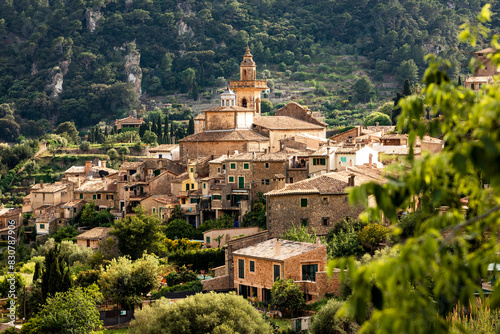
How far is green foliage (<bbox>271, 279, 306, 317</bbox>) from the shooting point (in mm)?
25828

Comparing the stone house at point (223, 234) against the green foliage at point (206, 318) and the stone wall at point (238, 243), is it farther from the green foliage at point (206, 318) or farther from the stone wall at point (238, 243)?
the green foliage at point (206, 318)

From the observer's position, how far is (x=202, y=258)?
109 feet

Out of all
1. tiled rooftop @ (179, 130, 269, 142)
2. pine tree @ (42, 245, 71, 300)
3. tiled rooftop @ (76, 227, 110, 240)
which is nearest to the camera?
pine tree @ (42, 245, 71, 300)

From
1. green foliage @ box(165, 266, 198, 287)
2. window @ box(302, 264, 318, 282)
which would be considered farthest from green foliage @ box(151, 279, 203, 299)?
window @ box(302, 264, 318, 282)

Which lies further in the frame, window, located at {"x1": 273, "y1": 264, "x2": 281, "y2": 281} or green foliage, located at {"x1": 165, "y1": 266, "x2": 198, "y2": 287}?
green foliage, located at {"x1": 165, "y1": 266, "x2": 198, "y2": 287}

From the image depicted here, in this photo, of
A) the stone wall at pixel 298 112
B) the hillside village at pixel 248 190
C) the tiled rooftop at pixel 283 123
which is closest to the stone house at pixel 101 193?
the hillside village at pixel 248 190

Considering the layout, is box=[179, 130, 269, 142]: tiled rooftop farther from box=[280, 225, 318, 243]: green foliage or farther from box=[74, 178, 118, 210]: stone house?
box=[280, 225, 318, 243]: green foliage

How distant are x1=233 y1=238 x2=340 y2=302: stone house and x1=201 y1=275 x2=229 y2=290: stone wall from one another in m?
0.63

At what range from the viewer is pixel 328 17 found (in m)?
132

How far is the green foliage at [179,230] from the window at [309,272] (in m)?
10.5

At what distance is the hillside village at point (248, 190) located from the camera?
95.3 ft

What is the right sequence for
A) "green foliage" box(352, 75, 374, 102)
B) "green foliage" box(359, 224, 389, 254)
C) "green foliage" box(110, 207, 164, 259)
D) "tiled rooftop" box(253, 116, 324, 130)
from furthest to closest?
"green foliage" box(352, 75, 374, 102) → "tiled rooftop" box(253, 116, 324, 130) → "green foliage" box(110, 207, 164, 259) → "green foliage" box(359, 224, 389, 254)

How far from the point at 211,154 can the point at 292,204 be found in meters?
14.0

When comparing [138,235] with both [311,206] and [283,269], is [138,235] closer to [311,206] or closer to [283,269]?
[311,206]
